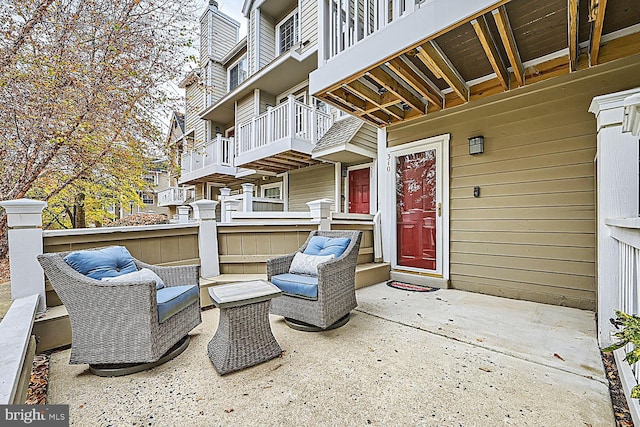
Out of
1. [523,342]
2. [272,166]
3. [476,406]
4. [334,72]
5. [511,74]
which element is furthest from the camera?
[272,166]

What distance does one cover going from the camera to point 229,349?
80.7 inches

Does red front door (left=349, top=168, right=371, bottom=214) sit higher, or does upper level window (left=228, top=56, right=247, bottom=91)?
upper level window (left=228, top=56, right=247, bottom=91)

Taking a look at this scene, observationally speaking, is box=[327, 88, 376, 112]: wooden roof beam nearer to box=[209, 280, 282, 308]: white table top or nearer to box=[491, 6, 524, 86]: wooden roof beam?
box=[491, 6, 524, 86]: wooden roof beam

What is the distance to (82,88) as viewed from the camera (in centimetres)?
405

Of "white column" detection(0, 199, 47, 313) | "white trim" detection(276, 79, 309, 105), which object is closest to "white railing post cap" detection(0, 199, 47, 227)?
"white column" detection(0, 199, 47, 313)

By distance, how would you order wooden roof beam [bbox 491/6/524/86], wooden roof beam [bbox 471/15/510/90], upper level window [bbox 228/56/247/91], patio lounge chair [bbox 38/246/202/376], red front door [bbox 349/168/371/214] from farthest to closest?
upper level window [bbox 228/56/247/91]
red front door [bbox 349/168/371/214]
wooden roof beam [bbox 471/15/510/90]
wooden roof beam [bbox 491/6/524/86]
patio lounge chair [bbox 38/246/202/376]

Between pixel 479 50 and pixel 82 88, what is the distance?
5261 millimetres

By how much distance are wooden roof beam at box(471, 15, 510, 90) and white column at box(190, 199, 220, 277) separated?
3.40 meters

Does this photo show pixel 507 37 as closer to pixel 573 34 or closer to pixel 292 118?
pixel 573 34

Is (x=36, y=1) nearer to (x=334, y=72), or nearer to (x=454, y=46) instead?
(x=334, y=72)

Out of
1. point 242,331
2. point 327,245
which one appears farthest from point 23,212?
point 327,245

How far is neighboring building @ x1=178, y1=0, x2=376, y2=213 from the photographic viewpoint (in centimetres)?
582

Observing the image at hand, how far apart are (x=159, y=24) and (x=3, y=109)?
2555 millimetres

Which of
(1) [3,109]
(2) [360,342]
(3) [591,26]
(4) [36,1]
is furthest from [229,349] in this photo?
(4) [36,1]
